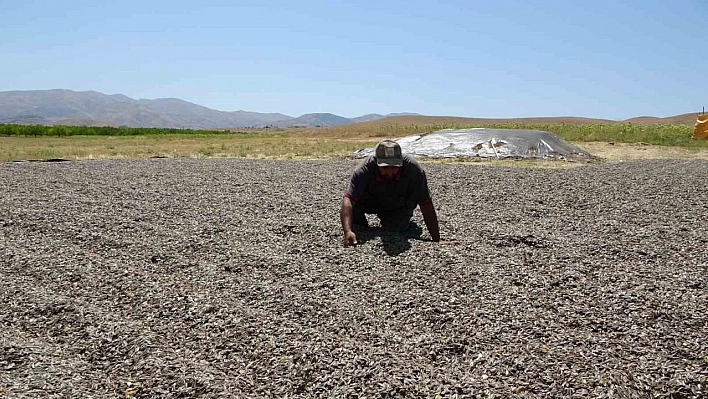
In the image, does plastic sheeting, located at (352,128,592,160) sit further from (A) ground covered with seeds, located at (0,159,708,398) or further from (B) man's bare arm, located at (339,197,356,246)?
(B) man's bare arm, located at (339,197,356,246)

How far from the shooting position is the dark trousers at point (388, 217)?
6.01m

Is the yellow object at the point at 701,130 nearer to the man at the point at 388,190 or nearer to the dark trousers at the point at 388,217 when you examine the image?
the dark trousers at the point at 388,217

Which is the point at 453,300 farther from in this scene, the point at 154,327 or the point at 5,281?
the point at 5,281

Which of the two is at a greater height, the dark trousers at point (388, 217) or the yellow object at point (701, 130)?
the yellow object at point (701, 130)

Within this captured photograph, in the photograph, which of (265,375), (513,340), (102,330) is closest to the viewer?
(265,375)

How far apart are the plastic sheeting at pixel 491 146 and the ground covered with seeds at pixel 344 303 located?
7786 millimetres

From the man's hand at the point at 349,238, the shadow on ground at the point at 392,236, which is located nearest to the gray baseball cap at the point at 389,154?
the man's hand at the point at 349,238

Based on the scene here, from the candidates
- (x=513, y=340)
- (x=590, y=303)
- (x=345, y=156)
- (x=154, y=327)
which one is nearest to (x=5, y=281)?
(x=154, y=327)

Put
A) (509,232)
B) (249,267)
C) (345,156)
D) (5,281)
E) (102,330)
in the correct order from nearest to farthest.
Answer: (102,330) < (5,281) < (249,267) < (509,232) < (345,156)

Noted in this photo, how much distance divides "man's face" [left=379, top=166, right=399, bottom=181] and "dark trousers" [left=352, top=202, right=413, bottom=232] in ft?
2.15

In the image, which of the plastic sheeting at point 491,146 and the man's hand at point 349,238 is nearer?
the man's hand at point 349,238

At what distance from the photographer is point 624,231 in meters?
6.26

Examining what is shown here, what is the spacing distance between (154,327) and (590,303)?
306cm

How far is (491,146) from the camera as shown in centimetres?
1575
